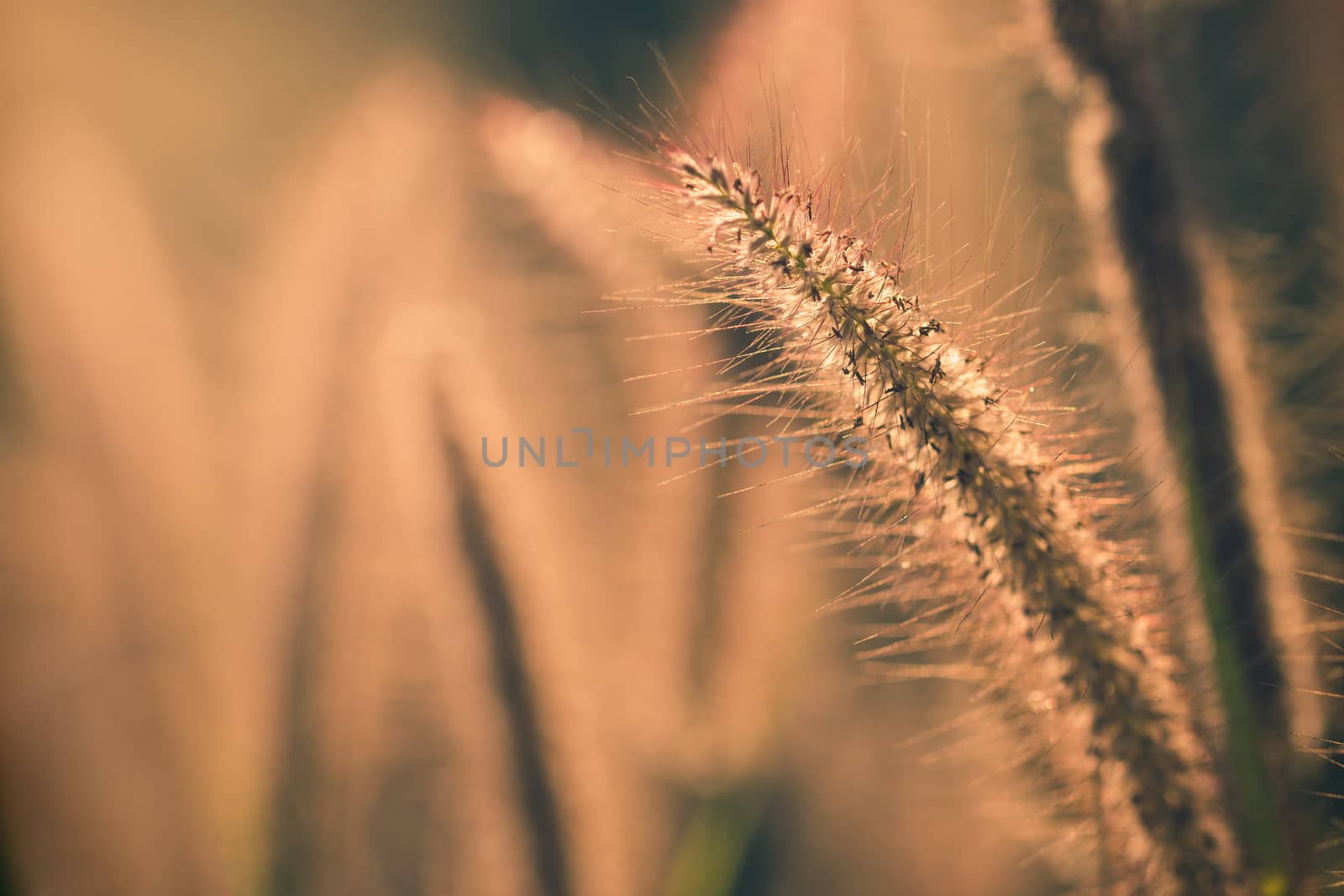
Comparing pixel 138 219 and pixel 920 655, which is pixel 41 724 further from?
pixel 920 655

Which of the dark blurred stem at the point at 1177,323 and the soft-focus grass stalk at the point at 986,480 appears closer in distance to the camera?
the soft-focus grass stalk at the point at 986,480

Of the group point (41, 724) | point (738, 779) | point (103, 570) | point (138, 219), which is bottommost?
point (738, 779)

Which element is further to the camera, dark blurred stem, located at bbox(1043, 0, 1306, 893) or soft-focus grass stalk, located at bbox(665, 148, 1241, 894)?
dark blurred stem, located at bbox(1043, 0, 1306, 893)

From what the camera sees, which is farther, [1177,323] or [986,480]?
[1177,323]

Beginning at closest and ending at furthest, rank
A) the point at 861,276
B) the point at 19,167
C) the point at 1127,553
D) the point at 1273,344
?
1. the point at 861,276
2. the point at 1127,553
3. the point at 1273,344
4. the point at 19,167

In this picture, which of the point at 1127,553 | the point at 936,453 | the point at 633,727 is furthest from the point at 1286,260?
the point at 633,727
